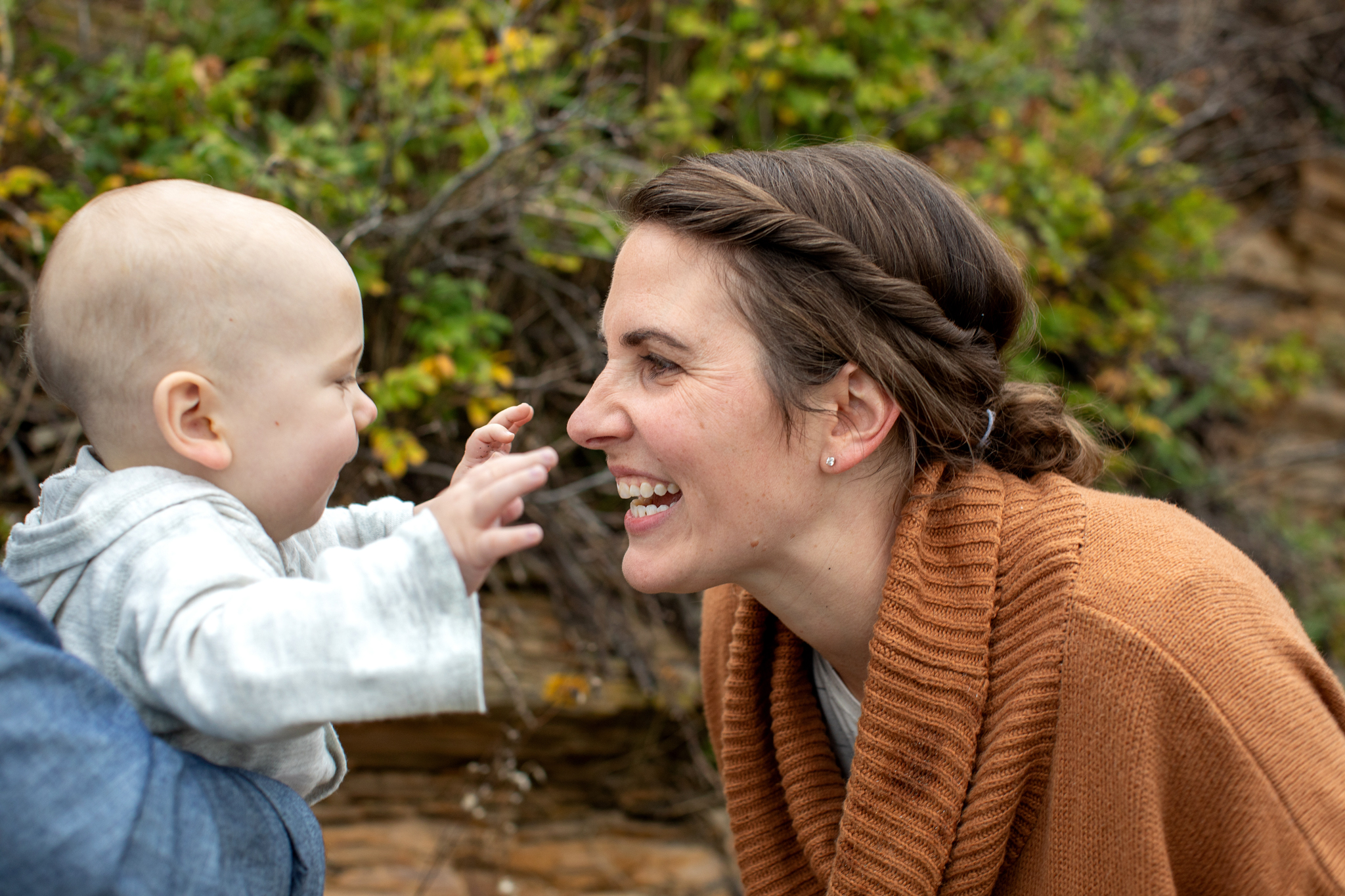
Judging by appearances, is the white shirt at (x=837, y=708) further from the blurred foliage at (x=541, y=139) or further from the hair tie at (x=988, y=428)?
the blurred foliage at (x=541, y=139)

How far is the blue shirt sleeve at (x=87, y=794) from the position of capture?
35.8 inches

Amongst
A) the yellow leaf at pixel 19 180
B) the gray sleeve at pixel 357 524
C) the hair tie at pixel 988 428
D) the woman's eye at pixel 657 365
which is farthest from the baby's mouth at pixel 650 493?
the yellow leaf at pixel 19 180

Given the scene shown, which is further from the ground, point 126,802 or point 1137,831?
point 126,802

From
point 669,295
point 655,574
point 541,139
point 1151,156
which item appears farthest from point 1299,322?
point 655,574

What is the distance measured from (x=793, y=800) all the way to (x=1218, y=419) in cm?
475

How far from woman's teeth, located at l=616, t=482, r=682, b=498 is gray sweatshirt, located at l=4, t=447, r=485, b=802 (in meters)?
0.67

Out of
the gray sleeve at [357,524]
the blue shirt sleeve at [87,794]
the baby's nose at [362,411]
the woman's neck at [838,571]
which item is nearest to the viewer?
the blue shirt sleeve at [87,794]

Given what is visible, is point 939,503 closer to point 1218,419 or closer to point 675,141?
point 675,141

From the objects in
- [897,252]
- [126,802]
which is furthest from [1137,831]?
[126,802]

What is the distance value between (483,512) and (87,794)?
1.57ft

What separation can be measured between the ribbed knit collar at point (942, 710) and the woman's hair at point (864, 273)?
0.16 meters

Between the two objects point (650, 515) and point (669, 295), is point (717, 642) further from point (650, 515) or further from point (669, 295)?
point (669, 295)

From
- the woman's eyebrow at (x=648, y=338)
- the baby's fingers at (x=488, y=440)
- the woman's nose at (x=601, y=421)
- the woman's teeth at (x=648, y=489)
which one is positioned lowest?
the woman's teeth at (x=648, y=489)

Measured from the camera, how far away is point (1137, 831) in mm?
1434
